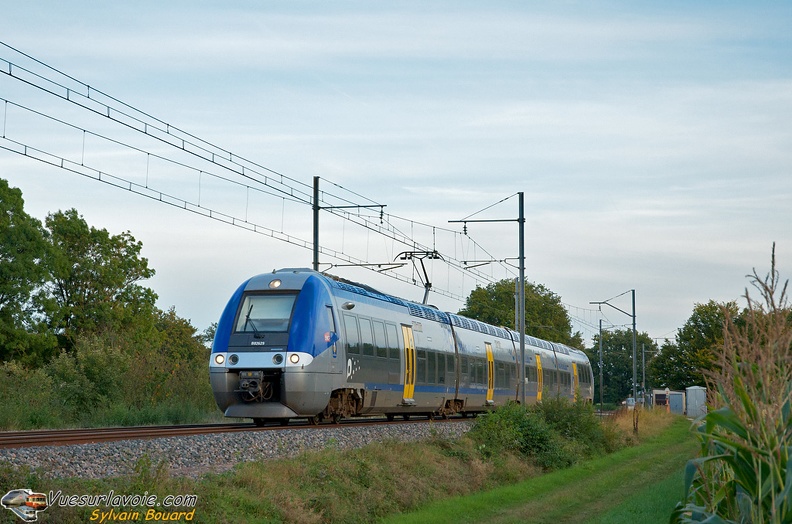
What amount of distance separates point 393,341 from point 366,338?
232 centimetres

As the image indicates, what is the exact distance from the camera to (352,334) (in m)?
25.8

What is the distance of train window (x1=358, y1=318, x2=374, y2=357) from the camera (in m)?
26.5

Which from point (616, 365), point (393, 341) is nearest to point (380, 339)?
point (393, 341)

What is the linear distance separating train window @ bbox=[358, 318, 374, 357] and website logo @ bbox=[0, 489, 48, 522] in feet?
52.3

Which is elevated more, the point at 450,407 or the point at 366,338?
the point at 366,338

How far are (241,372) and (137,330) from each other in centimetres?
4812

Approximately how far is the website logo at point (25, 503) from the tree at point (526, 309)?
100m

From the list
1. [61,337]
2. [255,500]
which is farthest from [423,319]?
[61,337]

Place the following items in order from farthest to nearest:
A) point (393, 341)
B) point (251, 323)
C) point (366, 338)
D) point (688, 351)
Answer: point (688, 351), point (393, 341), point (366, 338), point (251, 323)

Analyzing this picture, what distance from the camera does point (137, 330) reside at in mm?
69562

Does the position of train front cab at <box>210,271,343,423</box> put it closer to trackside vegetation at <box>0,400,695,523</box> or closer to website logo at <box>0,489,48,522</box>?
trackside vegetation at <box>0,400,695,523</box>

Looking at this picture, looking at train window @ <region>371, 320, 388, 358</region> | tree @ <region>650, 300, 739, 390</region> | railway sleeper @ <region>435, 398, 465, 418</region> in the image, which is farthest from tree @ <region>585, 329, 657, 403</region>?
train window @ <region>371, 320, 388, 358</region>

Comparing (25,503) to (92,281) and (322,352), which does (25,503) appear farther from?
(92,281)

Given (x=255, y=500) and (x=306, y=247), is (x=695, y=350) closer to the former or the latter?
(x=306, y=247)
